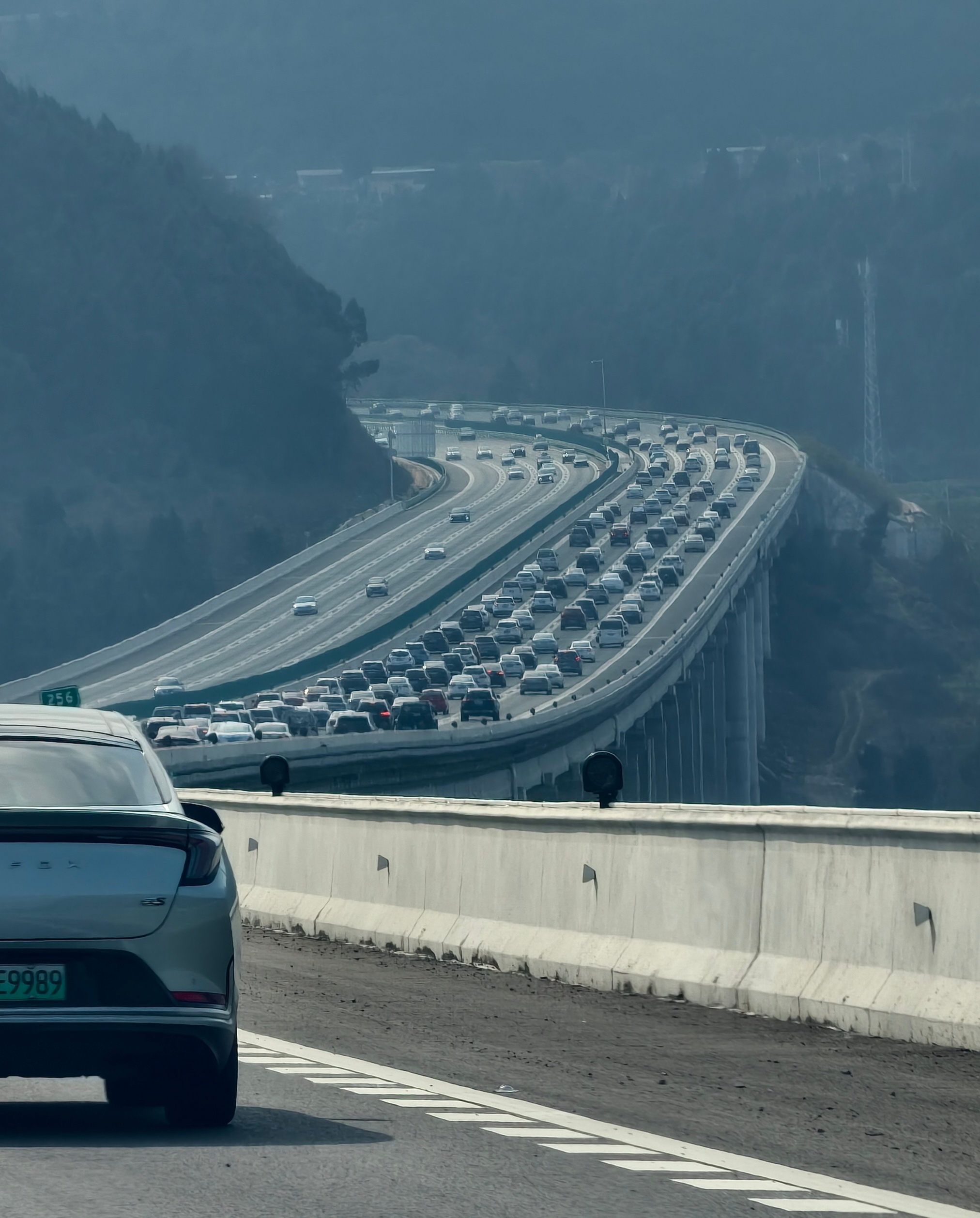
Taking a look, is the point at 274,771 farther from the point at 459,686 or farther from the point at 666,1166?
the point at 459,686

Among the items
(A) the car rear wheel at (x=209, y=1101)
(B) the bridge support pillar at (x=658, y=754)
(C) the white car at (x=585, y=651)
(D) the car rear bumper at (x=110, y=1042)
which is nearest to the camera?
(D) the car rear bumper at (x=110, y=1042)

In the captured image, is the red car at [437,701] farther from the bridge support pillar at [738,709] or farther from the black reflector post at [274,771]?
the black reflector post at [274,771]

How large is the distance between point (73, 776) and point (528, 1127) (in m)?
2.14

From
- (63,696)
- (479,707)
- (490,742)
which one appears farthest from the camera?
(479,707)

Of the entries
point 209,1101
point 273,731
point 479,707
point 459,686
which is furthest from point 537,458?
point 209,1101

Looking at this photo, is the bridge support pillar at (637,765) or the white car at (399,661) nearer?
the white car at (399,661)

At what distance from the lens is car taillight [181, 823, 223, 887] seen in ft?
25.2

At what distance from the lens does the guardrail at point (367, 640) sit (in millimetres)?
87750

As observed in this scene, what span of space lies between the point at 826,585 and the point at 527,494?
23.0 meters

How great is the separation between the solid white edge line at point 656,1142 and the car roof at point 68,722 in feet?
6.32

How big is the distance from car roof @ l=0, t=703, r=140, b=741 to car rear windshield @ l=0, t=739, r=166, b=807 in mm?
110

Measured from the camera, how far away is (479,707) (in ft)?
273

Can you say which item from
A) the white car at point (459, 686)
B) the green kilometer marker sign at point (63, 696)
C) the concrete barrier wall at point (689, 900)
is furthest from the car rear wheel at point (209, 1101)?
the white car at point (459, 686)

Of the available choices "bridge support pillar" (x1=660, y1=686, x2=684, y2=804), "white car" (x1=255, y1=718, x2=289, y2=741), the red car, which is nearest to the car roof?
"white car" (x1=255, y1=718, x2=289, y2=741)
